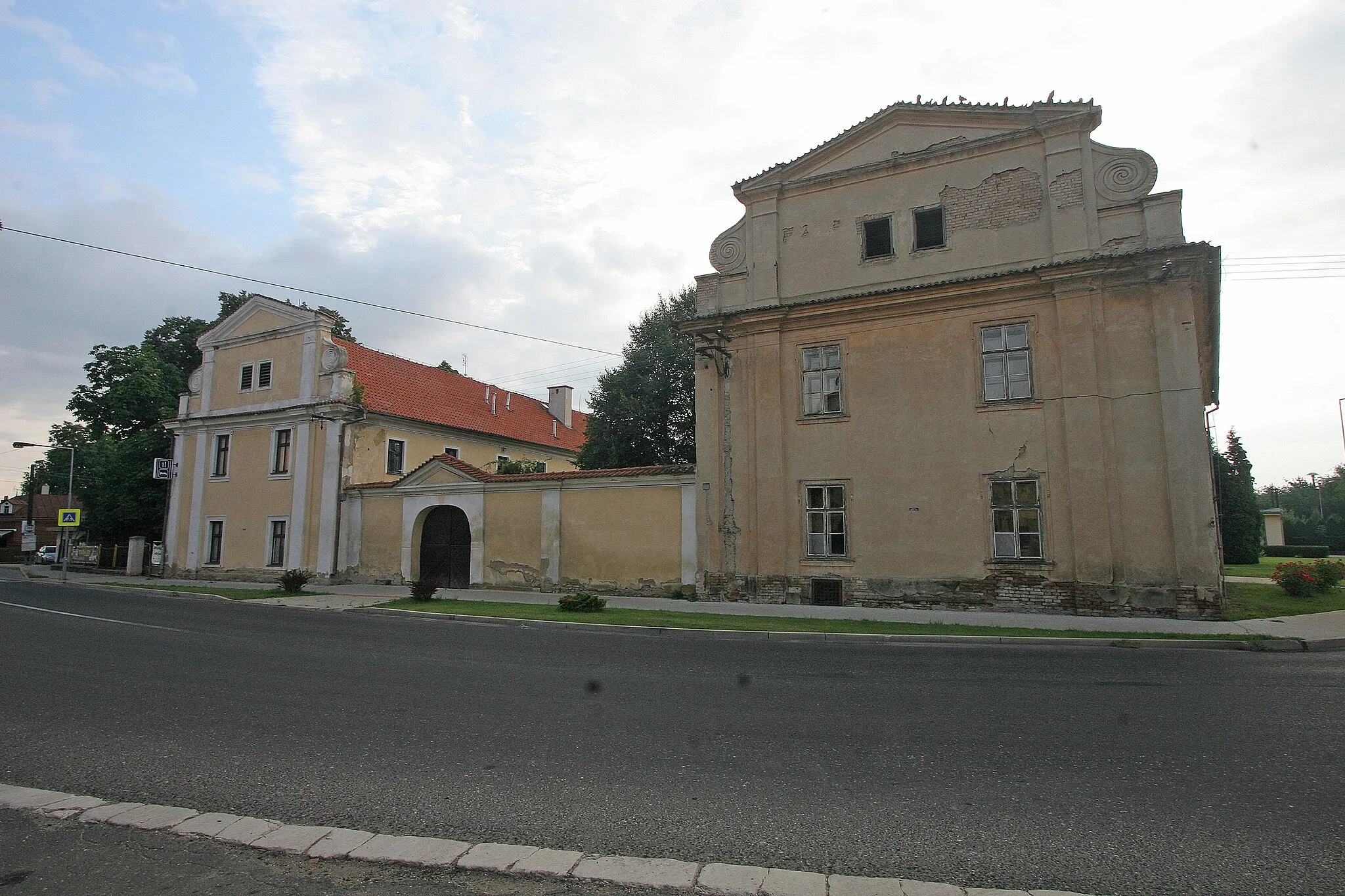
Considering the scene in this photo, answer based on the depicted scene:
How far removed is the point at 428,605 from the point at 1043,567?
1401cm

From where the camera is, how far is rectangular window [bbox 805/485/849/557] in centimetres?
1773

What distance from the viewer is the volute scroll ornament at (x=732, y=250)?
19.8 meters

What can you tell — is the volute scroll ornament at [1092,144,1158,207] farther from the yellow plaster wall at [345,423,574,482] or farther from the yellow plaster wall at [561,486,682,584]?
the yellow plaster wall at [345,423,574,482]

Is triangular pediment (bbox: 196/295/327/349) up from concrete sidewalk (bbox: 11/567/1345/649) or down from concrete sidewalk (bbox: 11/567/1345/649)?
up

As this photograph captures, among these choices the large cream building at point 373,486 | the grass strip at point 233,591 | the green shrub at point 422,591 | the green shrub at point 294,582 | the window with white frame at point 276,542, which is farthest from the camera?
the window with white frame at point 276,542

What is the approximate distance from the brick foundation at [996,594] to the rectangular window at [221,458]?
21.9m

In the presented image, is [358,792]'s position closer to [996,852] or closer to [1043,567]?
[996,852]

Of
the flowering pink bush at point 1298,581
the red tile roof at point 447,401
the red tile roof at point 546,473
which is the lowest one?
the flowering pink bush at point 1298,581

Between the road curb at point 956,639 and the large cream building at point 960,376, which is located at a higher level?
the large cream building at point 960,376

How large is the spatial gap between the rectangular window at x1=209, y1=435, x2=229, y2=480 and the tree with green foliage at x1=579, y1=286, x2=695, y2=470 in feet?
48.3

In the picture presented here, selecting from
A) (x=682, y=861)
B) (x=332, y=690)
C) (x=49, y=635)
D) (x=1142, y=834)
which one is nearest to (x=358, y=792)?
(x=682, y=861)

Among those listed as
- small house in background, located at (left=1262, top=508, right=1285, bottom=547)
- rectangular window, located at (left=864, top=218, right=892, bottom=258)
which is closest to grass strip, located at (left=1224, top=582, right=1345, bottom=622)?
rectangular window, located at (left=864, top=218, right=892, bottom=258)

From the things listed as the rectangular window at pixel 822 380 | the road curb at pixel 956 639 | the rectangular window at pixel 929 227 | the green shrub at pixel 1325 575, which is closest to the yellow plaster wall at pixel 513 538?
the road curb at pixel 956 639

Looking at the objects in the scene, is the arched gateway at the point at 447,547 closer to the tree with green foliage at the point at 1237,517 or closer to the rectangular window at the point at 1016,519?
the rectangular window at the point at 1016,519
